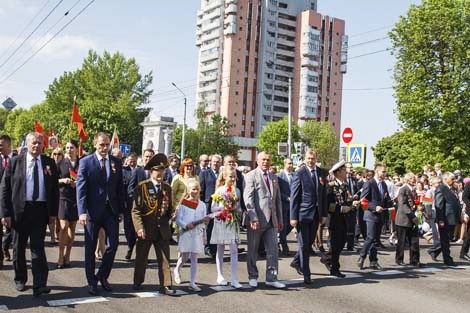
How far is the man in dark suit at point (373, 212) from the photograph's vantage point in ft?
33.6

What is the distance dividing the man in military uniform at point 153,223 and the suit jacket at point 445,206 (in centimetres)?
697

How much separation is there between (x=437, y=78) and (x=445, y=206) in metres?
21.7

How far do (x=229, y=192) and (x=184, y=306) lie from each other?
2.29 meters

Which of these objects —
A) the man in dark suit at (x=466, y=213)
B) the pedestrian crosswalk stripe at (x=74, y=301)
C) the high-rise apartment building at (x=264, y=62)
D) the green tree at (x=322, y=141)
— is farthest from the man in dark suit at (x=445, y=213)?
Answer: the high-rise apartment building at (x=264, y=62)

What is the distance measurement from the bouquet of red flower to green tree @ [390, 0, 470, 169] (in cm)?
2519

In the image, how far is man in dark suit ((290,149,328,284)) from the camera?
28.2ft

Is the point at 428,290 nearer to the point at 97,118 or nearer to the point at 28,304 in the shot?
the point at 28,304

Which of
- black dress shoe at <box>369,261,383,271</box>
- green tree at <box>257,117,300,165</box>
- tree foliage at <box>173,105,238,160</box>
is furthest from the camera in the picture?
green tree at <box>257,117,300,165</box>

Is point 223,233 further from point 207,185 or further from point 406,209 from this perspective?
point 406,209

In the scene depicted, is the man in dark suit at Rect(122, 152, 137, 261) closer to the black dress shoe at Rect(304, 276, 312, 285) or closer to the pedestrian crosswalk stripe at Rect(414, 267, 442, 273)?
the black dress shoe at Rect(304, 276, 312, 285)

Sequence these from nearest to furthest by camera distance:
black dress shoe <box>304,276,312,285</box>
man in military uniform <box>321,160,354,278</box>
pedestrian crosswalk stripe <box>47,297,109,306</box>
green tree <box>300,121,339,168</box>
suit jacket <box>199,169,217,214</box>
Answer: pedestrian crosswalk stripe <box>47,297,109,306</box>
black dress shoe <box>304,276,312,285</box>
man in military uniform <box>321,160,354,278</box>
suit jacket <box>199,169,217,214</box>
green tree <box>300,121,339,168</box>

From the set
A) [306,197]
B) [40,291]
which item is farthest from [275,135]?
[40,291]

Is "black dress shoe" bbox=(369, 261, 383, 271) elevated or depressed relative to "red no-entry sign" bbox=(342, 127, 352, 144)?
depressed

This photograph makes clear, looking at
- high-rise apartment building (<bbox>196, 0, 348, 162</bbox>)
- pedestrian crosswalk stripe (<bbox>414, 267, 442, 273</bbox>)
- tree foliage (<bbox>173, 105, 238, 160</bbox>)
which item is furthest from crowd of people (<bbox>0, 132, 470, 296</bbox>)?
high-rise apartment building (<bbox>196, 0, 348, 162</bbox>)
